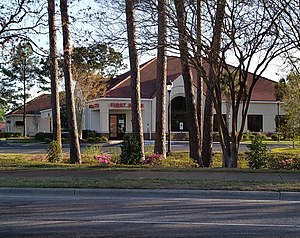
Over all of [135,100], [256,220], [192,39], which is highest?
[192,39]

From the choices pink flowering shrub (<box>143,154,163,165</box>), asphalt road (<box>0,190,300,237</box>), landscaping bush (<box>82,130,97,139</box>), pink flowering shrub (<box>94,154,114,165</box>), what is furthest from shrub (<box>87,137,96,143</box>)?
asphalt road (<box>0,190,300,237</box>)

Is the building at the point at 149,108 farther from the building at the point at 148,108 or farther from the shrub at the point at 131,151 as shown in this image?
the shrub at the point at 131,151

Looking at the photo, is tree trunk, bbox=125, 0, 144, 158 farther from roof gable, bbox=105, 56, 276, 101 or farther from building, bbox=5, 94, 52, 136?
building, bbox=5, 94, 52, 136

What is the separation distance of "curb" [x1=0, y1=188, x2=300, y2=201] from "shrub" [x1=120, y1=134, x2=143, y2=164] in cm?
845

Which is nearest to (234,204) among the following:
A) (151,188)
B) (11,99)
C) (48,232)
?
(151,188)

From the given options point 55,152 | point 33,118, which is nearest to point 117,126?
point 33,118

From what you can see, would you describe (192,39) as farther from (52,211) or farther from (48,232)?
(48,232)

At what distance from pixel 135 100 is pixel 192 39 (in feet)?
17.7

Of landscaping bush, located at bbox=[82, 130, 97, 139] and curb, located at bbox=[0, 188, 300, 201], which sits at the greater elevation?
landscaping bush, located at bbox=[82, 130, 97, 139]

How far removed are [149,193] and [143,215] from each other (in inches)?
97.9

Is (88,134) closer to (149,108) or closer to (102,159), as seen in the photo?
(149,108)

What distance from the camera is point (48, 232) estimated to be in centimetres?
753

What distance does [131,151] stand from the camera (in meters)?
20.2

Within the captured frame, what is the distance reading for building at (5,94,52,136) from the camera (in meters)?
63.5
